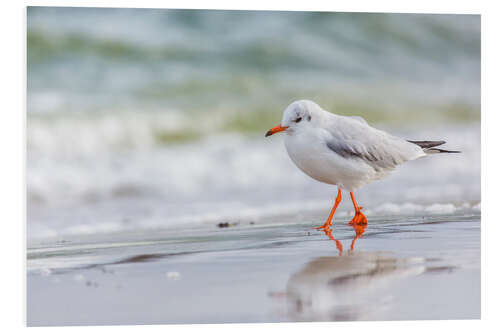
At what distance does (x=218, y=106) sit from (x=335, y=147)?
181cm

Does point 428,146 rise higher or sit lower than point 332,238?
higher

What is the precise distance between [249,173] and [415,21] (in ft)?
5.72

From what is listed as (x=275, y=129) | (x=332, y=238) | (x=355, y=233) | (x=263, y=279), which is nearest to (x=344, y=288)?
(x=263, y=279)

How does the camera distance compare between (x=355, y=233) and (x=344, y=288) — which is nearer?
(x=344, y=288)

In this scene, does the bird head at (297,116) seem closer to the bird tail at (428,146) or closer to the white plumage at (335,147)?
the white plumage at (335,147)

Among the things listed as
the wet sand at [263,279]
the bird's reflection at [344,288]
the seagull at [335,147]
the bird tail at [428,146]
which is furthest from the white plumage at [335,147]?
the bird's reflection at [344,288]

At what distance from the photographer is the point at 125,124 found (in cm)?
562

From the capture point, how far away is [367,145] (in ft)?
13.8

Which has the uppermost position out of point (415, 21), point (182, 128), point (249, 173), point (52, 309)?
point (415, 21)

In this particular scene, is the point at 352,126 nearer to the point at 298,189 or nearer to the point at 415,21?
the point at 415,21

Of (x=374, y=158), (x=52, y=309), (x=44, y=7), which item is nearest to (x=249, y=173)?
(x=374, y=158)

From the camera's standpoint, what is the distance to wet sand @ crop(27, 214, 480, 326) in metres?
3.16

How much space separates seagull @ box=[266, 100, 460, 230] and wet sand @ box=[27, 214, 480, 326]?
0.34 m

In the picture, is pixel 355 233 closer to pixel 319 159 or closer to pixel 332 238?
pixel 332 238
